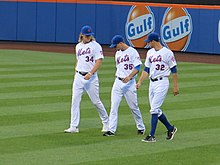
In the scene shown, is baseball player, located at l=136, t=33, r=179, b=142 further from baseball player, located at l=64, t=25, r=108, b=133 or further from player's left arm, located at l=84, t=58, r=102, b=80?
baseball player, located at l=64, t=25, r=108, b=133

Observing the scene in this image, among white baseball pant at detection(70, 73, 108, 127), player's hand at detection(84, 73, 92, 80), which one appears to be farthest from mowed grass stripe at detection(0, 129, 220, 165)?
player's hand at detection(84, 73, 92, 80)

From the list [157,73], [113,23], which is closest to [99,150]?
[157,73]

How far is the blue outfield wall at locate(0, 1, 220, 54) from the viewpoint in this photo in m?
32.4

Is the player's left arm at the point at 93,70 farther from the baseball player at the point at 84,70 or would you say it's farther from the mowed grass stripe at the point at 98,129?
the mowed grass stripe at the point at 98,129

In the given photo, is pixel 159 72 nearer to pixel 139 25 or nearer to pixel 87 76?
pixel 87 76

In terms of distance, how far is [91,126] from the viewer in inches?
588

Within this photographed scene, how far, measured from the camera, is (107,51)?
34.0 m

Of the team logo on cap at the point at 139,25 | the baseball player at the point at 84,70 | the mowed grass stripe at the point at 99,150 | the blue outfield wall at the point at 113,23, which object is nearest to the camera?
the mowed grass stripe at the point at 99,150

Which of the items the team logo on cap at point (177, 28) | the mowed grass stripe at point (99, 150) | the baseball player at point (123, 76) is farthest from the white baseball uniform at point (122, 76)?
the team logo on cap at point (177, 28)

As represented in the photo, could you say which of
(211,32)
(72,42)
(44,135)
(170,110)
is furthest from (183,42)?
(44,135)

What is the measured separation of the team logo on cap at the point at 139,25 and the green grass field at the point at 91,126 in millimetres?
9728

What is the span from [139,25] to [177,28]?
206 centimetres

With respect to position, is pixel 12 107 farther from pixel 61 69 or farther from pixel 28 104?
pixel 61 69

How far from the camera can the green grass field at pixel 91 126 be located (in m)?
12.0
